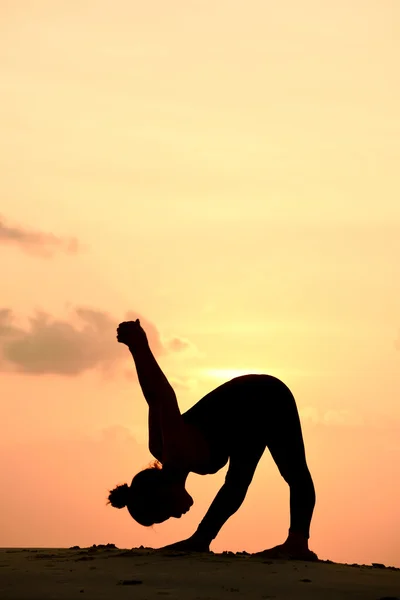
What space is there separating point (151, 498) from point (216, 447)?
124 centimetres

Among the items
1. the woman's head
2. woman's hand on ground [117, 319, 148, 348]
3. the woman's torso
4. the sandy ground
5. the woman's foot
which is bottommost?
the sandy ground

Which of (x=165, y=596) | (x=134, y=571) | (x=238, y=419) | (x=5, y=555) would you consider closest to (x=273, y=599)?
(x=165, y=596)

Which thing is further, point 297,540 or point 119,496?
point 297,540

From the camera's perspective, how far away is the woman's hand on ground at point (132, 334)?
1287 cm

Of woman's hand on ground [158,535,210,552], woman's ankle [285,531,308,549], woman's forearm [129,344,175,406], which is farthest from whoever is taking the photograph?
woman's ankle [285,531,308,549]

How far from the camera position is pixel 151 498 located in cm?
1207

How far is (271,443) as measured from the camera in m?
13.3

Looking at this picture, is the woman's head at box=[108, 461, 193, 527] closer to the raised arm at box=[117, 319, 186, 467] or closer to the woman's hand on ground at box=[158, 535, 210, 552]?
the raised arm at box=[117, 319, 186, 467]

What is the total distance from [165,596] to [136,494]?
274 centimetres

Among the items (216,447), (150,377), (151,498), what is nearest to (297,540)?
(216,447)

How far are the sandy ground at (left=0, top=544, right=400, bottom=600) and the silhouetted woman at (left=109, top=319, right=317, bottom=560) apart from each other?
0.60m

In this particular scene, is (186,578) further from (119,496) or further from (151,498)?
(119,496)

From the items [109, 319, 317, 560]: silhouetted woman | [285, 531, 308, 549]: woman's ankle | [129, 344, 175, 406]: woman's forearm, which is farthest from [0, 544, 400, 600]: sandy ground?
[129, 344, 175, 406]: woman's forearm

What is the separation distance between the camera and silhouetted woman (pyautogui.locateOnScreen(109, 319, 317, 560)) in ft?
39.9
